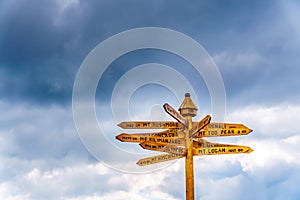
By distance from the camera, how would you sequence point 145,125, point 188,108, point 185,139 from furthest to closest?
point 188,108
point 185,139
point 145,125

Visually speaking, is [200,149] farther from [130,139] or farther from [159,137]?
[130,139]

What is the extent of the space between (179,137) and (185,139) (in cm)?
20

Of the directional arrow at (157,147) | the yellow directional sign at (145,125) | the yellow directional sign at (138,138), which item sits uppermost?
the yellow directional sign at (145,125)

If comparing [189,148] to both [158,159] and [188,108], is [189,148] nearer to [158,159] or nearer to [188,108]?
[158,159]

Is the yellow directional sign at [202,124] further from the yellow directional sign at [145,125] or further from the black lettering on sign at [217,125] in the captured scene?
the yellow directional sign at [145,125]

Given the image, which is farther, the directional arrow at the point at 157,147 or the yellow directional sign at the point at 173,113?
the directional arrow at the point at 157,147

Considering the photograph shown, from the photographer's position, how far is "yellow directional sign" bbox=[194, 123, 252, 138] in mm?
12836

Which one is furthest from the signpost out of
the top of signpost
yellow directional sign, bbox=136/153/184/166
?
the top of signpost

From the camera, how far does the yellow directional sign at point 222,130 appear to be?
12836mm

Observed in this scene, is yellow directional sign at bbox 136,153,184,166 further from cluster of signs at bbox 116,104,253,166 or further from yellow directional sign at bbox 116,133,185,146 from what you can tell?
yellow directional sign at bbox 116,133,185,146

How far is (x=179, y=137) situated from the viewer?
42.5ft

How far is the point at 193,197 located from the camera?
40.3 feet

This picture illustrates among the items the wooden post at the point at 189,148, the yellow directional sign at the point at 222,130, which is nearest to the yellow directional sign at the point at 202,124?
the wooden post at the point at 189,148

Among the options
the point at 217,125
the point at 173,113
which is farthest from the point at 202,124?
the point at 217,125
